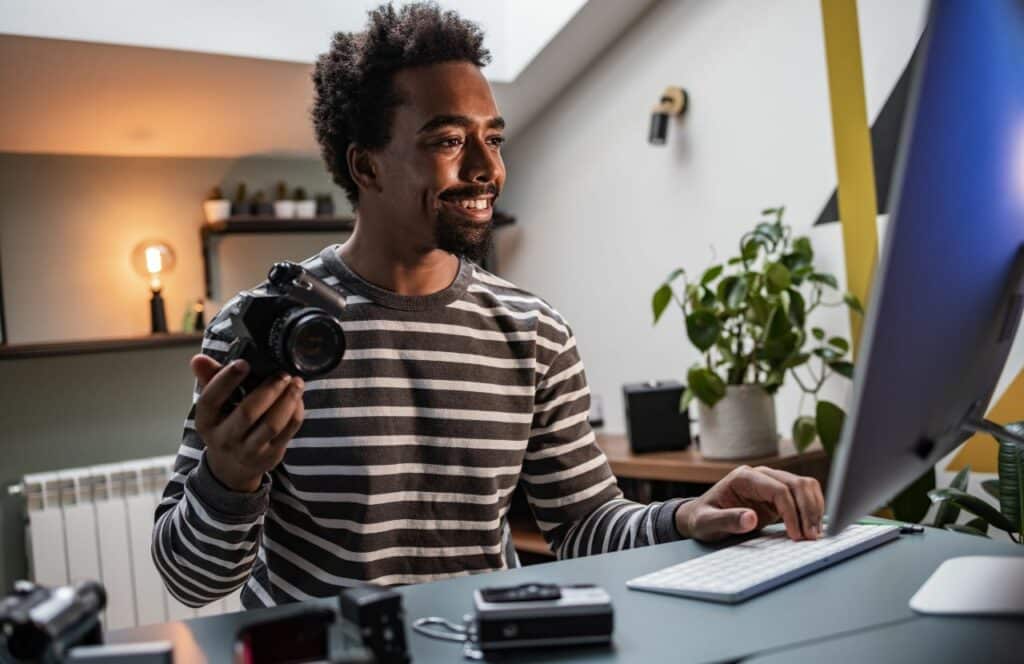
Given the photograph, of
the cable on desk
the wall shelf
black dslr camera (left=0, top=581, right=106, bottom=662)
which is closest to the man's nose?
the cable on desk

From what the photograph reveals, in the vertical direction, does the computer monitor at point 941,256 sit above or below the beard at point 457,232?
below

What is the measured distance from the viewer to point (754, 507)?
3.80 ft

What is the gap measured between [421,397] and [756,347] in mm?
1224

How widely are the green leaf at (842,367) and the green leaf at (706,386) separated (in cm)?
25

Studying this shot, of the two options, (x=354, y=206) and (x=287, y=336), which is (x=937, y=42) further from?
(x=354, y=206)

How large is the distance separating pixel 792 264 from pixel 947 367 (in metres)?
1.84

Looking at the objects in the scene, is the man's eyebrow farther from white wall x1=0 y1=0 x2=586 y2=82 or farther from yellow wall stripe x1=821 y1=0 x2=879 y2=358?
yellow wall stripe x1=821 y1=0 x2=879 y2=358

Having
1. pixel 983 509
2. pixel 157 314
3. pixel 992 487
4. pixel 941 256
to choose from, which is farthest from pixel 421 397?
pixel 157 314

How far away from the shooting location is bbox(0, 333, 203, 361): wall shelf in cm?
286

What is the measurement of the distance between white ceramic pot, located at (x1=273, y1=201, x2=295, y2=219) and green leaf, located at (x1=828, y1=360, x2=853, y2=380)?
5.63ft

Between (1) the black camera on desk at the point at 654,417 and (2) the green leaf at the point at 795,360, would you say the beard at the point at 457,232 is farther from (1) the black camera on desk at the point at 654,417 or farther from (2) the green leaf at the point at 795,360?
(1) the black camera on desk at the point at 654,417

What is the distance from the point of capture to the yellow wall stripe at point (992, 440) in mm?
2207

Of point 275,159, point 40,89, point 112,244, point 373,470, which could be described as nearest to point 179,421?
point 112,244

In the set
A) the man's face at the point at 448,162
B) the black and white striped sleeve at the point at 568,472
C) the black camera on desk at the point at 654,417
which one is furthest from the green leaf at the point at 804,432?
the man's face at the point at 448,162
